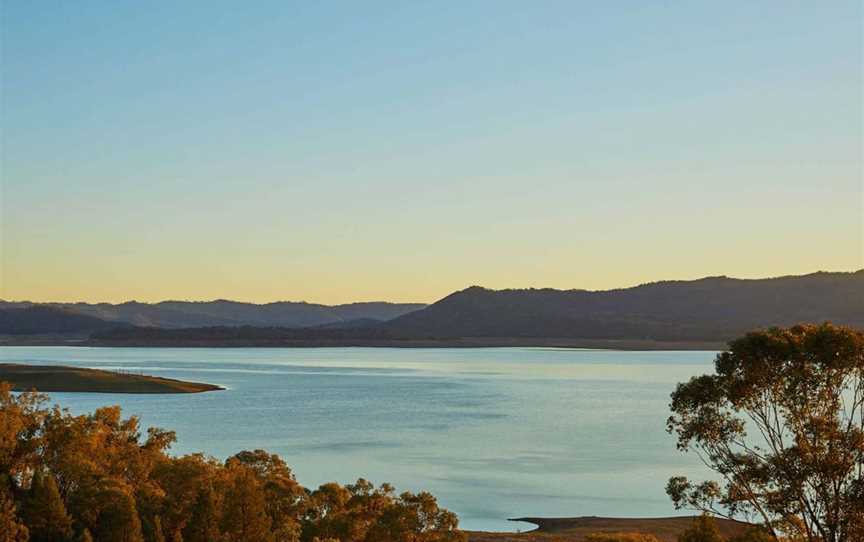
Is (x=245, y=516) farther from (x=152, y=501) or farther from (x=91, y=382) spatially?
(x=91, y=382)

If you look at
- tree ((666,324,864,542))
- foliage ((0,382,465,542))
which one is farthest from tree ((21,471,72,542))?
tree ((666,324,864,542))

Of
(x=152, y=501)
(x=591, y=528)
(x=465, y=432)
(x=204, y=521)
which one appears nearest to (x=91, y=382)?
(x=465, y=432)

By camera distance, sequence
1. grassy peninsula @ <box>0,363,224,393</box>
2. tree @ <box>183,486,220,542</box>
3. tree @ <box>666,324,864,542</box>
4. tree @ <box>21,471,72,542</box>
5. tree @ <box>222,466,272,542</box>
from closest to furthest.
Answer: tree @ <box>666,324,864,542</box> < tree @ <box>21,471,72,542</box> < tree @ <box>222,466,272,542</box> < tree @ <box>183,486,220,542</box> < grassy peninsula @ <box>0,363,224,393</box>

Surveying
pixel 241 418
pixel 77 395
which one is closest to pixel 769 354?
pixel 241 418

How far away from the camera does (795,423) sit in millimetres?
24594

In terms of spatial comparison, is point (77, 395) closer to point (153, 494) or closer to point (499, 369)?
point (499, 369)

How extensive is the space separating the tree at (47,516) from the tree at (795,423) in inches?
659

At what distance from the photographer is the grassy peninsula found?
12200 cm

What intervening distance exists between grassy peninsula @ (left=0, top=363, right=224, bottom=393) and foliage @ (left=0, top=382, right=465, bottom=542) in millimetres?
90629

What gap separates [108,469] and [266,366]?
153047 mm

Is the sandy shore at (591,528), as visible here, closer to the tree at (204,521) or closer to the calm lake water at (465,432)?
the calm lake water at (465,432)

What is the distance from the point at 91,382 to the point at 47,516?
100870mm

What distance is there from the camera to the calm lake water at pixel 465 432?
184 feet

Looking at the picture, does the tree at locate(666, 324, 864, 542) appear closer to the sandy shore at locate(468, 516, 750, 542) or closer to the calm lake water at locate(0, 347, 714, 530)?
the sandy shore at locate(468, 516, 750, 542)
